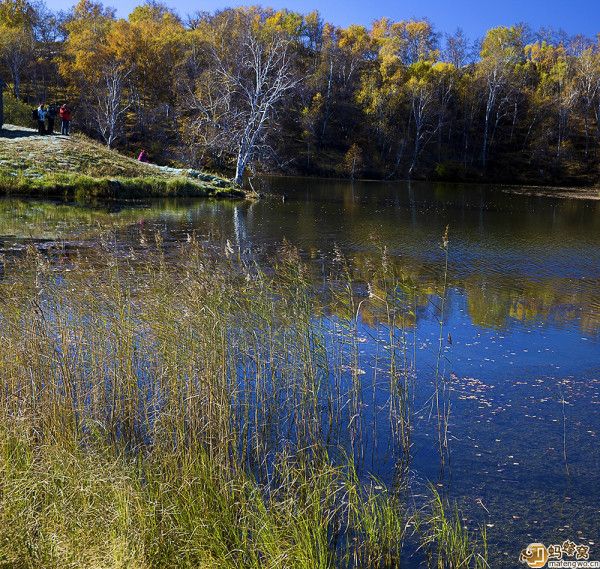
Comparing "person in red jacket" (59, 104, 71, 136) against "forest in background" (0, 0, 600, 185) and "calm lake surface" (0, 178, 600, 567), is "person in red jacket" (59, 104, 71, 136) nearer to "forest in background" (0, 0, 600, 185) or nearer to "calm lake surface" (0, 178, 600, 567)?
"calm lake surface" (0, 178, 600, 567)

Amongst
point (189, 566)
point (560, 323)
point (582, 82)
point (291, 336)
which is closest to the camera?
point (189, 566)

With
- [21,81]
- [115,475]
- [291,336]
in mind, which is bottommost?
[115,475]

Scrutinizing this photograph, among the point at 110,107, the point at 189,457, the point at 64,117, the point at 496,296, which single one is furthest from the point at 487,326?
the point at 110,107

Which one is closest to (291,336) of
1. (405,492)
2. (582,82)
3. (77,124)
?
(405,492)

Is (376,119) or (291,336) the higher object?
(376,119)

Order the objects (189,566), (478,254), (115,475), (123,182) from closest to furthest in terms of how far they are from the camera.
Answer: (189,566)
(115,475)
(478,254)
(123,182)

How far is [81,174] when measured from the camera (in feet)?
100

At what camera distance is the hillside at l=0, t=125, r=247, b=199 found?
95.5 feet

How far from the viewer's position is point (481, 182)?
223 ft

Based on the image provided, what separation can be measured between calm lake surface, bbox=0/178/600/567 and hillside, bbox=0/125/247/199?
225 centimetres

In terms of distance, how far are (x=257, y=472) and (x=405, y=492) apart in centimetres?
144

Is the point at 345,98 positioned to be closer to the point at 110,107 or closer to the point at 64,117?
the point at 110,107

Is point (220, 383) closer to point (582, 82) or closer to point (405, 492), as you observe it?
point (405, 492)

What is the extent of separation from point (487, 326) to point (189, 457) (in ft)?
25.4
